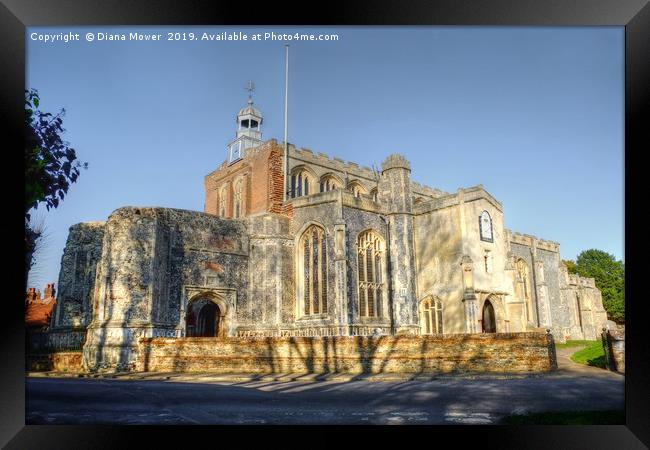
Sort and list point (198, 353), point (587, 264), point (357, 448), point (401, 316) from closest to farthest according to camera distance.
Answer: point (357, 448) → point (198, 353) → point (401, 316) → point (587, 264)

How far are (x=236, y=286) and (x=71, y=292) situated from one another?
7.97m

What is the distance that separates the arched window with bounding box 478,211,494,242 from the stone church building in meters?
0.10

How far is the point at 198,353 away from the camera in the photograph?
618 inches

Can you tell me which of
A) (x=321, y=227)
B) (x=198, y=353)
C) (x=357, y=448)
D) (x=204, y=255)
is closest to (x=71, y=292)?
(x=204, y=255)

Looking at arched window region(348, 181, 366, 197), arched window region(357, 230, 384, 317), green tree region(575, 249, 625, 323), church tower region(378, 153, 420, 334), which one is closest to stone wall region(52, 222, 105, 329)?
arched window region(357, 230, 384, 317)

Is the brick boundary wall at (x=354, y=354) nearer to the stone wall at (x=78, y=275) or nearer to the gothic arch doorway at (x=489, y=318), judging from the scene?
the stone wall at (x=78, y=275)

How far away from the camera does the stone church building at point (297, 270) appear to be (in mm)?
17750

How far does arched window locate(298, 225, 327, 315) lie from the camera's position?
2081cm

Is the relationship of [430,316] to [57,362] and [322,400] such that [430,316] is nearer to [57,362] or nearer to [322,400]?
[322,400]

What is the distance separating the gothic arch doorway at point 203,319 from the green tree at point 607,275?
41221mm

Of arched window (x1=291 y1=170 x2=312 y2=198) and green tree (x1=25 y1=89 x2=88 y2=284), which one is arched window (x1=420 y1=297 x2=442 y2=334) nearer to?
arched window (x1=291 y1=170 x2=312 y2=198)

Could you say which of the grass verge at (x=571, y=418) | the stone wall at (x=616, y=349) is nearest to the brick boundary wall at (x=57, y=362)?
the grass verge at (x=571, y=418)
